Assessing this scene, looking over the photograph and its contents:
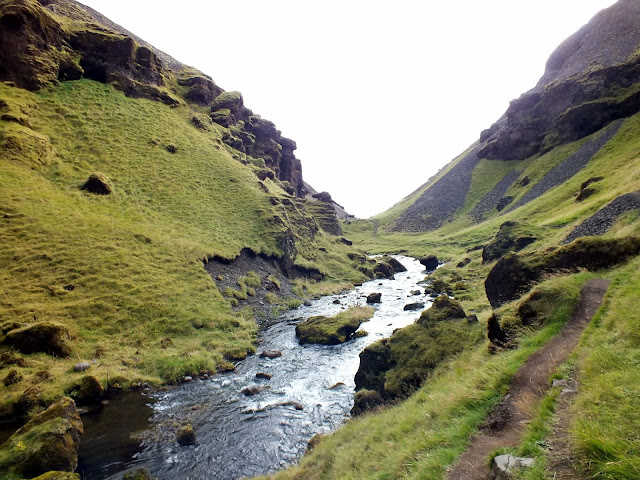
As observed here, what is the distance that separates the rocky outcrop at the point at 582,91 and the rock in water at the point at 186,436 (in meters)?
125

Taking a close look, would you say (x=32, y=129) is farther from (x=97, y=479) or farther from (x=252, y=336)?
(x=97, y=479)

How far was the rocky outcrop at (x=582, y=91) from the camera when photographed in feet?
315

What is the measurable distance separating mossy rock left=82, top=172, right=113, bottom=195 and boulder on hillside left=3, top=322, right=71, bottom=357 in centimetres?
2567

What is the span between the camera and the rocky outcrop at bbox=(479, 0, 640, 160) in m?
95.9

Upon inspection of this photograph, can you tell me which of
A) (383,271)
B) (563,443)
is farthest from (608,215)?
(383,271)

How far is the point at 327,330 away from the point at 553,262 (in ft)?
65.8

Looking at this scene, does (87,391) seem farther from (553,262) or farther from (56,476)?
(553,262)

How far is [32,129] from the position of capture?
4797 cm

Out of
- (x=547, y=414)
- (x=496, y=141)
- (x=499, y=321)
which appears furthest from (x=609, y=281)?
(x=496, y=141)

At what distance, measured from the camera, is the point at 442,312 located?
1989 centimetres

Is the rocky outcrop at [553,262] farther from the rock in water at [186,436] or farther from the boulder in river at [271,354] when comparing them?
the rock in water at [186,436]

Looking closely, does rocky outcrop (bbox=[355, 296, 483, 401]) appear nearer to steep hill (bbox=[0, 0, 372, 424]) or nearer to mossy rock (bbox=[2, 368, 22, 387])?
steep hill (bbox=[0, 0, 372, 424])

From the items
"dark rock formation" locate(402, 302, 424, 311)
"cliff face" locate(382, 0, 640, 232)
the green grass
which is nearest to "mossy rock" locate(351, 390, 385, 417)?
the green grass

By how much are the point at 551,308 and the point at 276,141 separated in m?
117
